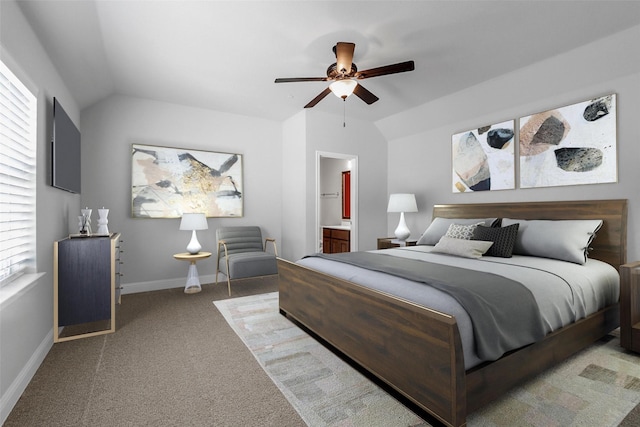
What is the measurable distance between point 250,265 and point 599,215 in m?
3.77

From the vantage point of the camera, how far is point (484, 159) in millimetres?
4148

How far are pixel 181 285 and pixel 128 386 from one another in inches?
109

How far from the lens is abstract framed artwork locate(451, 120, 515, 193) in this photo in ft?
12.8

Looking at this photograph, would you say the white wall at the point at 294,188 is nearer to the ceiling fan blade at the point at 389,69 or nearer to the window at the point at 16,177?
the ceiling fan blade at the point at 389,69

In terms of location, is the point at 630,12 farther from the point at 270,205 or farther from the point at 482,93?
the point at 270,205

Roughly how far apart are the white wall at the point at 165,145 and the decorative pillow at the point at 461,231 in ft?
9.59

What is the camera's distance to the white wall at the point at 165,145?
419cm

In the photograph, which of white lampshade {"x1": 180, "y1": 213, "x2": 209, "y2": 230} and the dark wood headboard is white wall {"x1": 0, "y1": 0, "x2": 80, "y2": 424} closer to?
white lampshade {"x1": 180, "y1": 213, "x2": 209, "y2": 230}

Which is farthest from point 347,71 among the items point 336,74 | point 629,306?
point 629,306

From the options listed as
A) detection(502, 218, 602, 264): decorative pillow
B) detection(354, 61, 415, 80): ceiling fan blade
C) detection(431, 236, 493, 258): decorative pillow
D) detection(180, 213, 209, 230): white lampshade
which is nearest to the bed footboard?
detection(431, 236, 493, 258): decorative pillow

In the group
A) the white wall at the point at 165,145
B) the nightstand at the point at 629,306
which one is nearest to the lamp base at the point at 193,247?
the white wall at the point at 165,145

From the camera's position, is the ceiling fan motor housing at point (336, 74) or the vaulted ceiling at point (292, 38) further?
the ceiling fan motor housing at point (336, 74)

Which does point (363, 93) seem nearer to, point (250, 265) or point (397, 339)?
point (397, 339)

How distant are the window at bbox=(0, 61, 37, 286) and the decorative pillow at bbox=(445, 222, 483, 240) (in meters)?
3.65
